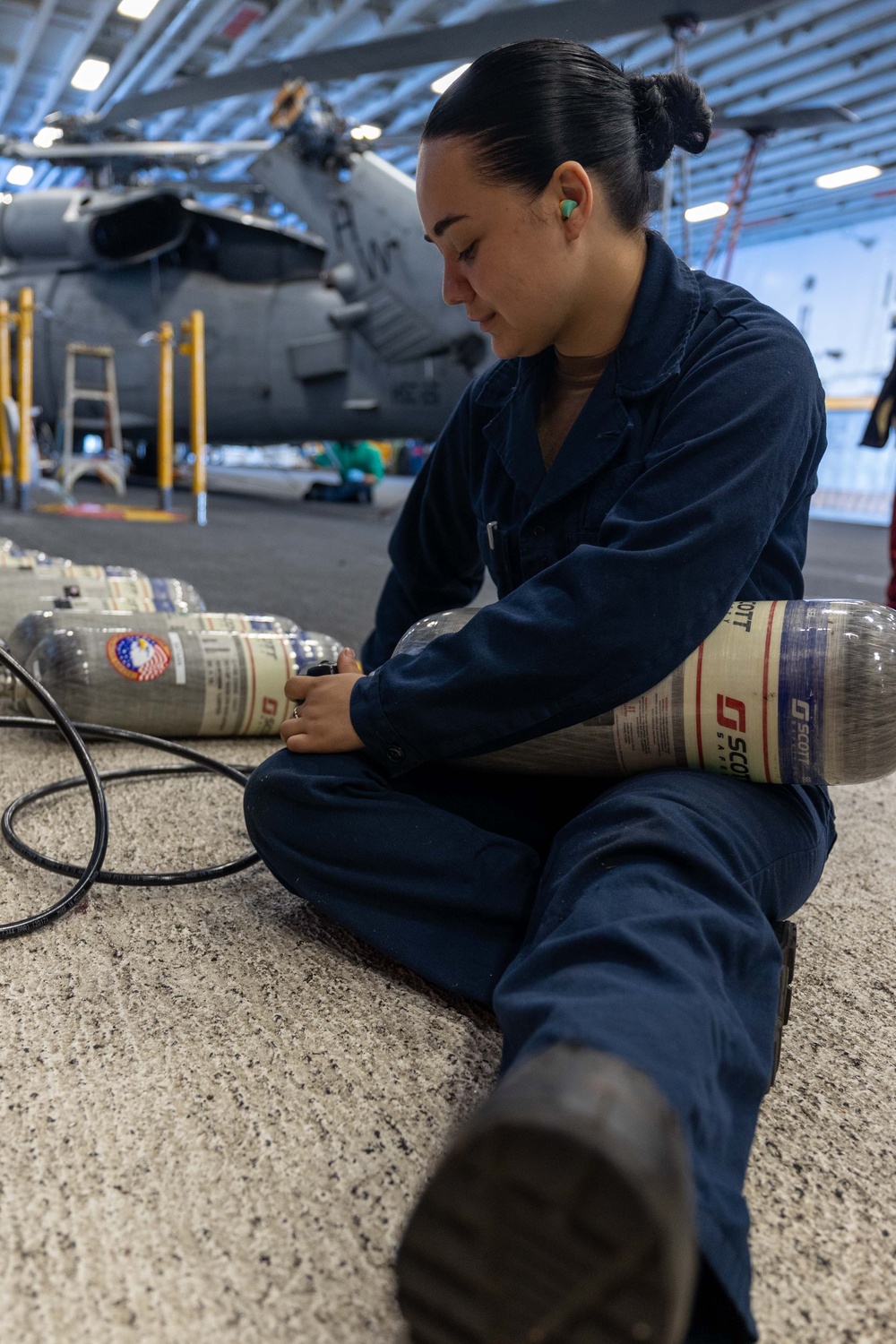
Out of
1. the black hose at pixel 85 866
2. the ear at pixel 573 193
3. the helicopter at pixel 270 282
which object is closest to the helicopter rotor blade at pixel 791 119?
the helicopter at pixel 270 282

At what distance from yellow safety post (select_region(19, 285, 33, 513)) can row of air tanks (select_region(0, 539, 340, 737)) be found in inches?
149

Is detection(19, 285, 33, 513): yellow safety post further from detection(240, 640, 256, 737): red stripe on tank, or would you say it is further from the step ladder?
detection(240, 640, 256, 737): red stripe on tank

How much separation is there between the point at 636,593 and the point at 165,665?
3.24 ft

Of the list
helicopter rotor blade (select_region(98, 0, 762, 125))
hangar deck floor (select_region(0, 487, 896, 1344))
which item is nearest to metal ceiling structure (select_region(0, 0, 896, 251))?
helicopter rotor blade (select_region(98, 0, 762, 125))

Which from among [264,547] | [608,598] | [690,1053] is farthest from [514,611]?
[264,547]

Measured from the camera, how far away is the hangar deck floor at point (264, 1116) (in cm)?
56

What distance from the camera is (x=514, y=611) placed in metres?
0.86

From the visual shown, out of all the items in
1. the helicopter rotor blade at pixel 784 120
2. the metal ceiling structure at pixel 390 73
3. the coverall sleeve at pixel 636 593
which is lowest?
the coverall sleeve at pixel 636 593

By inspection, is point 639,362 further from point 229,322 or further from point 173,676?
point 229,322

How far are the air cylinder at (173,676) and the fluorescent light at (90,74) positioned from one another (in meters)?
11.0

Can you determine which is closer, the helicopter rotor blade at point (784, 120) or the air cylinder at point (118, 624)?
the air cylinder at point (118, 624)

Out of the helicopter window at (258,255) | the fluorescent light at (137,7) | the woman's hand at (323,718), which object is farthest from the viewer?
the fluorescent light at (137,7)

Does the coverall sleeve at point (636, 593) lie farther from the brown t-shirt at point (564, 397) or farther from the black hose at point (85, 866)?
the black hose at point (85, 866)

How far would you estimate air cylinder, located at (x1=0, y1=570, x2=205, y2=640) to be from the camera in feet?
Result: 6.09
